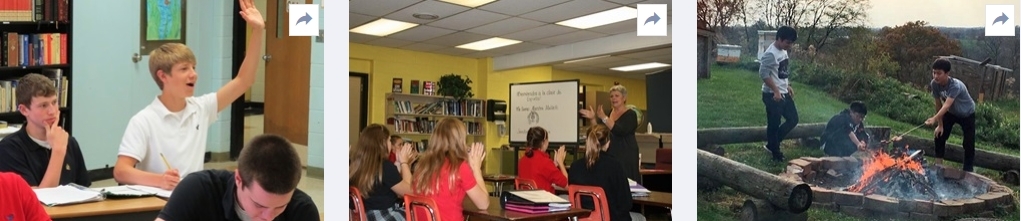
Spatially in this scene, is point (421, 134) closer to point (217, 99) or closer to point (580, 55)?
point (580, 55)

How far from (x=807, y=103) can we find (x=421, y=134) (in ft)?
6.19

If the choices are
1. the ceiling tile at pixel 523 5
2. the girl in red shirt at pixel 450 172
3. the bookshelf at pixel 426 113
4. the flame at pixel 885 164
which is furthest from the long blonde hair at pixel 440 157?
the flame at pixel 885 164

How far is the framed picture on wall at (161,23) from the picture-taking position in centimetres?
250

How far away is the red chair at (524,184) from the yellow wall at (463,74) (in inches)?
8.4

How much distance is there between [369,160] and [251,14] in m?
1.38

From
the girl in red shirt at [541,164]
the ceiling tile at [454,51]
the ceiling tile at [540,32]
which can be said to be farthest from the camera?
the ceiling tile at [454,51]

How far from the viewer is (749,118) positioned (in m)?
3.76

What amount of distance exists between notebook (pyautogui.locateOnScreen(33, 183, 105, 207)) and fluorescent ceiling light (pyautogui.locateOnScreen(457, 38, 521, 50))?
8.52 feet

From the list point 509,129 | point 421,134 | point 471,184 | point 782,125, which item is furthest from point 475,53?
point 782,125

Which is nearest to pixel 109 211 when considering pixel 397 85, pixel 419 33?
pixel 397 85

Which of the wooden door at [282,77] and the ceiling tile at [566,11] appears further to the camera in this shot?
the ceiling tile at [566,11]

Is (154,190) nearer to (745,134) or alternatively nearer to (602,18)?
(602,18)

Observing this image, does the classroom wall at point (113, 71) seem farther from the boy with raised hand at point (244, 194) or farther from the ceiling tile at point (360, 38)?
the ceiling tile at point (360, 38)

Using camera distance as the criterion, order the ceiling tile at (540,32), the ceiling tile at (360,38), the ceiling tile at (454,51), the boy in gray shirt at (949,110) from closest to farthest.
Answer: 1. the ceiling tile at (360,38)
2. the boy in gray shirt at (949,110)
3. the ceiling tile at (540,32)
4. the ceiling tile at (454,51)
